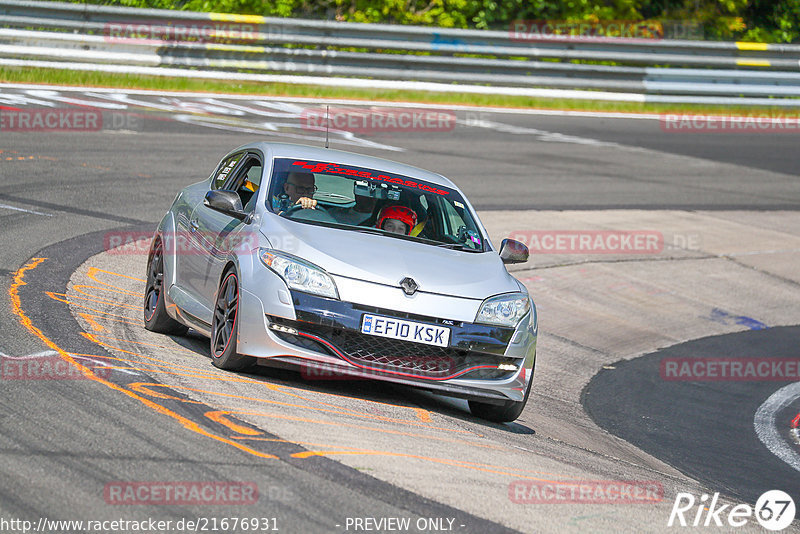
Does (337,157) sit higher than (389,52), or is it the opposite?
(389,52)

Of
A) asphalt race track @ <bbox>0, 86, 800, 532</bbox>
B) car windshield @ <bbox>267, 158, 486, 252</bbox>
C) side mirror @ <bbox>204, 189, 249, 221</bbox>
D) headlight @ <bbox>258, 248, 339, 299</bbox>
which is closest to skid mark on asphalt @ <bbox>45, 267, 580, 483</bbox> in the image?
asphalt race track @ <bbox>0, 86, 800, 532</bbox>

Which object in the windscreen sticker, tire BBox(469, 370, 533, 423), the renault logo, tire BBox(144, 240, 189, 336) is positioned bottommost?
tire BBox(469, 370, 533, 423)

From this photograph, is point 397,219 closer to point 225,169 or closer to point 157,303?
point 225,169

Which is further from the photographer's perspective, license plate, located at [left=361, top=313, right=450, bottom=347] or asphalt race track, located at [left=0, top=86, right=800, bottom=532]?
license plate, located at [left=361, top=313, right=450, bottom=347]

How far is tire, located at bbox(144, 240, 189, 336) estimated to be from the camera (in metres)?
8.42

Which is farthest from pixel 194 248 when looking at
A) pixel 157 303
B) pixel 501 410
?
pixel 501 410

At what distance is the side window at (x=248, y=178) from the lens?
335 inches

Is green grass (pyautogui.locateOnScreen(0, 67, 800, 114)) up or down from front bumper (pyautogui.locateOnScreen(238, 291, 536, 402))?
up

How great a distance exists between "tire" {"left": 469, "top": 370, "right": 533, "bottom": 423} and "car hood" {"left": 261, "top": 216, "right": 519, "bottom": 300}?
2.45ft

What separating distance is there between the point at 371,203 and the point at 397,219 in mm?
227

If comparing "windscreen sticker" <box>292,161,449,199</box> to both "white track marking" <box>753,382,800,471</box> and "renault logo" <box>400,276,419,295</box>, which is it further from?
"white track marking" <box>753,382,800,471</box>

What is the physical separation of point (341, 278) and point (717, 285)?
8.28 meters

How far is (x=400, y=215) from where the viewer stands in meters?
8.10

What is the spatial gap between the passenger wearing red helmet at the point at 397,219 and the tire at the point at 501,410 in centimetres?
130
